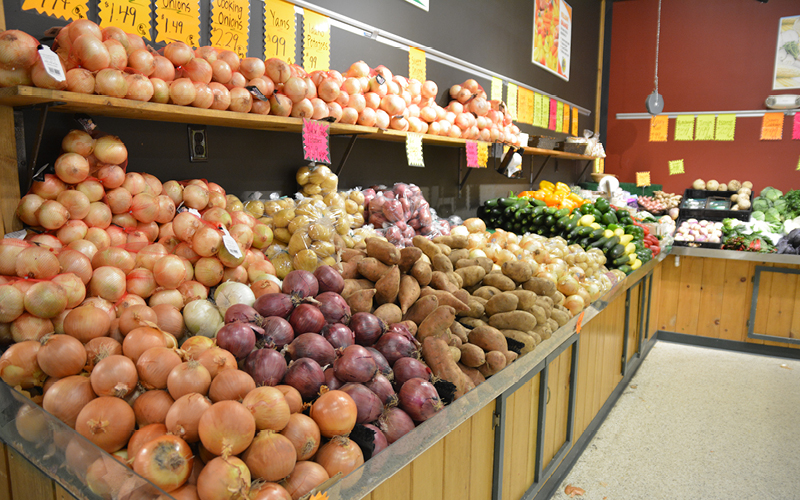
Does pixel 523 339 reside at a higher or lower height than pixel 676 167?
lower

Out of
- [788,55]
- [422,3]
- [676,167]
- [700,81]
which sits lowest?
[676,167]

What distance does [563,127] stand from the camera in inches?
253

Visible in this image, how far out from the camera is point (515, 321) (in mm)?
1936

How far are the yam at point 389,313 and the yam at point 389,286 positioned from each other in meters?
0.04

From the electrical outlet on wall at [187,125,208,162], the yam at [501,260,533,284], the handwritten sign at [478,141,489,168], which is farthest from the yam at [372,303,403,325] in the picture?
the handwritten sign at [478,141,489,168]

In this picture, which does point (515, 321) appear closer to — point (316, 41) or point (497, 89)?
point (316, 41)

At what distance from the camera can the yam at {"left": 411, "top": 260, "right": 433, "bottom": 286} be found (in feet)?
6.29

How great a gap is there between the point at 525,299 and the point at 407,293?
52cm

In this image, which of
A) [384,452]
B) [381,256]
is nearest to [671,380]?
[381,256]

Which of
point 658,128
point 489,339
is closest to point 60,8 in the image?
point 489,339

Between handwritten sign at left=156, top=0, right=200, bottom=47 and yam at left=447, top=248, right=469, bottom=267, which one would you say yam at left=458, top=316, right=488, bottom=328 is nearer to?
yam at left=447, top=248, right=469, bottom=267

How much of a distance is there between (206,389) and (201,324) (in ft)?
1.48

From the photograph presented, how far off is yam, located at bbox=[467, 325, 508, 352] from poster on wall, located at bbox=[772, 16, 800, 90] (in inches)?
274

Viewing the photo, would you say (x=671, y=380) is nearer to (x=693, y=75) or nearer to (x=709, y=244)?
(x=709, y=244)
